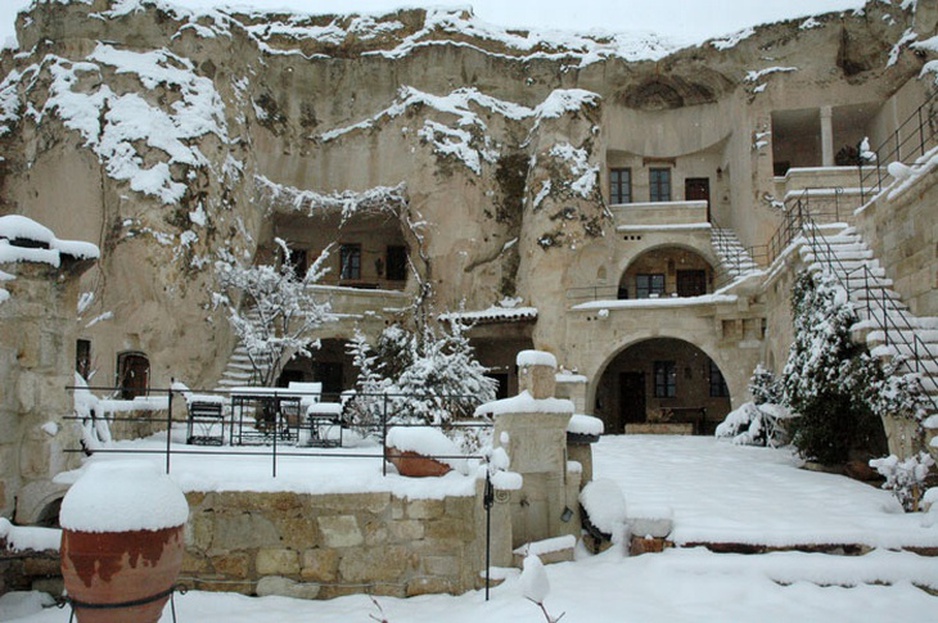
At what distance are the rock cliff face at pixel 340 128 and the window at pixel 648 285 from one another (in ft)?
13.2

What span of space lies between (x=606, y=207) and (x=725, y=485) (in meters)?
15.1

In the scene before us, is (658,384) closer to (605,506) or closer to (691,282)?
(691,282)

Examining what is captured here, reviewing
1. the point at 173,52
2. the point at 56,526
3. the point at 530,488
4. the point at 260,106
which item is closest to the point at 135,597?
the point at 56,526

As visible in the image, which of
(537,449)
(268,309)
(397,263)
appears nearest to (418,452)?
(537,449)

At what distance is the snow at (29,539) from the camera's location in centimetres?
593

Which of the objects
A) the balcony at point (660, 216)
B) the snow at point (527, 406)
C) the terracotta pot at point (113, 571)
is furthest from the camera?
the balcony at point (660, 216)

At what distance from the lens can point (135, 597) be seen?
387 centimetres

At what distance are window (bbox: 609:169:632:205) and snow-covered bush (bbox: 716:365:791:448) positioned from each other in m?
11.9

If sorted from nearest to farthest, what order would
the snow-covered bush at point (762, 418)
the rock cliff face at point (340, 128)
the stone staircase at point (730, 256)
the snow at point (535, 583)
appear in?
the snow at point (535, 583), the snow-covered bush at point (762, 418), the rock cliff face at point (340, 128), the stone staircase at point (730, 256)

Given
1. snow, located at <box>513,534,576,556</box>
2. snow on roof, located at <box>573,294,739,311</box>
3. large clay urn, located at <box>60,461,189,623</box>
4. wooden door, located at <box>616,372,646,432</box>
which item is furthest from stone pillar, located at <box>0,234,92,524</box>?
wooden door, located at <box>616,372,646,432</box>

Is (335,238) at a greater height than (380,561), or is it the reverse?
(335,238)

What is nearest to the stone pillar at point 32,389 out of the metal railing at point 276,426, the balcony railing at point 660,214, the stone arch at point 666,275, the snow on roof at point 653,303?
the metal railing at point 276,426

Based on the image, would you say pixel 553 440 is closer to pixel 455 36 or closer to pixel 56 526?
pixel 56 526

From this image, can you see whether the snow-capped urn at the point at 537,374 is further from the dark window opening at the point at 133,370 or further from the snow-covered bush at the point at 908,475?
the dark window opening at the point at 133,370
